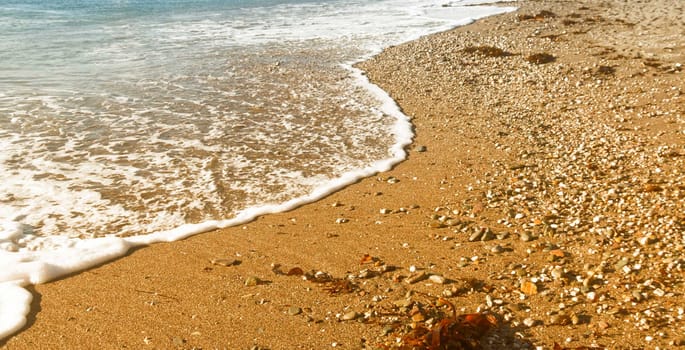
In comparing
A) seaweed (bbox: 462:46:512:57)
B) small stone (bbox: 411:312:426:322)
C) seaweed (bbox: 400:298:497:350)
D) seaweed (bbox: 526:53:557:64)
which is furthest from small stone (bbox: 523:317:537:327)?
seaweed (bbox: 462:46:512:57)

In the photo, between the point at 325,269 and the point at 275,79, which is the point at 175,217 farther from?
the point at 275,79

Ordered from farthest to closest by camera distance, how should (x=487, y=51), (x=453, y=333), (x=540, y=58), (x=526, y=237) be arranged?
(x=487, y=51) < (x=540, y=58) < (x=526, y=237) < (x=453, y=333)

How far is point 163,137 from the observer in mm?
9891

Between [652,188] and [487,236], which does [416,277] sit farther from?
[652,188]

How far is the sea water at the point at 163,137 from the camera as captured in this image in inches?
260

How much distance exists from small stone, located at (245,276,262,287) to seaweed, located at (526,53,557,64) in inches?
482

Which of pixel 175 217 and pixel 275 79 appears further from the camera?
pixel 275 79

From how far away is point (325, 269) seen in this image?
568cm

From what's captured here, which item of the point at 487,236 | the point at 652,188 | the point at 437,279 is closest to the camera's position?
the point at 437,279

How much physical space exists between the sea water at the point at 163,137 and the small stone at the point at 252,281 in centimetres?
144

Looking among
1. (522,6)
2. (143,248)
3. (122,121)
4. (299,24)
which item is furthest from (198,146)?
(522,6)

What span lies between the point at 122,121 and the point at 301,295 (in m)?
7.48

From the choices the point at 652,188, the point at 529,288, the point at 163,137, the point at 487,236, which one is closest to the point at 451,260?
the point at 487,236

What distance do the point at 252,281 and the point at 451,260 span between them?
2.22 metres
